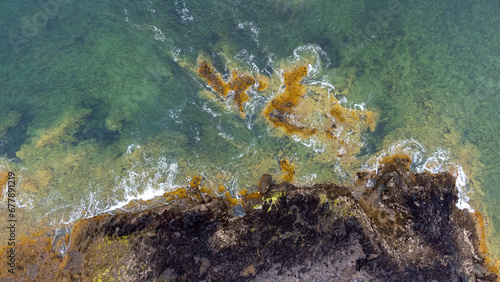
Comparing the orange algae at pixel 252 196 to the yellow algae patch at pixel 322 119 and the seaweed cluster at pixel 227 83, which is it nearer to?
the yellow algae patch at pixel 322 119

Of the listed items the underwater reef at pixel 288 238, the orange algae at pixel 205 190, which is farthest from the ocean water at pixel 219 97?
the underwater reef at pixel 288 238

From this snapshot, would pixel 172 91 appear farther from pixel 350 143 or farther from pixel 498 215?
pixel 498 215

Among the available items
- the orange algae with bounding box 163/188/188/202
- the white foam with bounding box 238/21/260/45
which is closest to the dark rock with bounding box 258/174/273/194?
the orange algae with bounding box 163/188/188/202

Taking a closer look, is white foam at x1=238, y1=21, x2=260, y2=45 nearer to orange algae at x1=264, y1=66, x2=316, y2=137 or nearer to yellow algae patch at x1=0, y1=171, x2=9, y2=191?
orange algae at x1=264, y1=66, x2=316, y2=137

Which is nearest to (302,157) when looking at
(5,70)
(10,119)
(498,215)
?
(498,215)

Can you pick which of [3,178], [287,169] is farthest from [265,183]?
[3,178]
